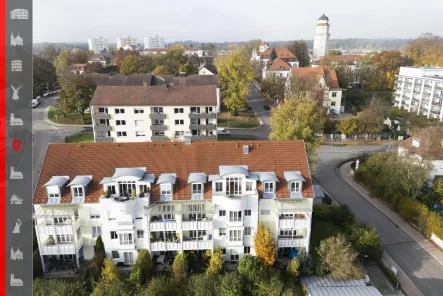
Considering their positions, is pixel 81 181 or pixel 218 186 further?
pixel 218 186

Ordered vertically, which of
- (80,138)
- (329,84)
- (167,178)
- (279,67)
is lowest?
(80,138)

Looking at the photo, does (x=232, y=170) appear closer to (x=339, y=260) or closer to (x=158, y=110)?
(x=339, y=260)

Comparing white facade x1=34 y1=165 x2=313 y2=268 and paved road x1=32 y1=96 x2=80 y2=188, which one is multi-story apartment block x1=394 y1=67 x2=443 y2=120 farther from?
paved road x1=32 y1=96 x2=80 y2=188

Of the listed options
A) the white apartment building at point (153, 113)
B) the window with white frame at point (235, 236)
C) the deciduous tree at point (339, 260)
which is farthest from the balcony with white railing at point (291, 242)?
the white apartment building at point (153, 113)

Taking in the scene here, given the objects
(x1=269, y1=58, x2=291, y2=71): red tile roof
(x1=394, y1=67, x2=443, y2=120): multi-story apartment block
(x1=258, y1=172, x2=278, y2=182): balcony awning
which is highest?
(x1=269, y1=58, x2=291, y2=71): red tile roof

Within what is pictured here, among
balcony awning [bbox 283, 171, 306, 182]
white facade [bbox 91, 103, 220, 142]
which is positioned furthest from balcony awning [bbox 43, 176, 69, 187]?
white facade [bbox 91, 103, 220, 142]

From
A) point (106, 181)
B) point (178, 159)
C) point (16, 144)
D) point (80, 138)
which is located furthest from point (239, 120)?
point (16, 144)

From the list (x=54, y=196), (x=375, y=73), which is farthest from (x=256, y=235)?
(x=375, y=73)
